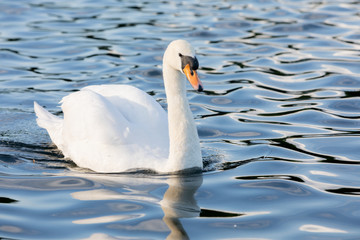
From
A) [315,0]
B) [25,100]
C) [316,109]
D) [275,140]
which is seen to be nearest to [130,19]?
[315,0]

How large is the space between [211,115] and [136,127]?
2588 mm

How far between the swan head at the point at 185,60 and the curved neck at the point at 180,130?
0.23m

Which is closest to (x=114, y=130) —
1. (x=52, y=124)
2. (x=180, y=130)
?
(x=180, y=130)

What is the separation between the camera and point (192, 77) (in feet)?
24.3

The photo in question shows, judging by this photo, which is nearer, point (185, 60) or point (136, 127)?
point (185, 60)

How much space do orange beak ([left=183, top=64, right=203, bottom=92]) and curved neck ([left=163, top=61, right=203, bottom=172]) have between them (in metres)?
0.30

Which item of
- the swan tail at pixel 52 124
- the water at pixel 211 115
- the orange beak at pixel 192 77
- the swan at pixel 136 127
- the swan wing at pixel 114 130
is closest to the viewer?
the water at pixel 211 115

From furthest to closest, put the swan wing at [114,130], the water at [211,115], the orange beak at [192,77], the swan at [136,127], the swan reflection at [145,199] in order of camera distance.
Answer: the swan wing at [114,130], the swan at [136,127], the orange beak at [192,77], the water at [211,115], the swan reflection at [145,199]

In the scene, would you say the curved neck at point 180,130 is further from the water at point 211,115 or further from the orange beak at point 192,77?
the orange beak at point 192,77

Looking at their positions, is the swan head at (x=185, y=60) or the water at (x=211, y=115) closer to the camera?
the water at (x=211, y=115)

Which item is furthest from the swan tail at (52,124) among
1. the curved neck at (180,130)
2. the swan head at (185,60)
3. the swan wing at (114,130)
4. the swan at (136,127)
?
the swan head at (185,60)

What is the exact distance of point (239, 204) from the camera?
23.0ft

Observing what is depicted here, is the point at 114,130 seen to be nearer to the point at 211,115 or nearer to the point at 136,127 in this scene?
the point at 136,127

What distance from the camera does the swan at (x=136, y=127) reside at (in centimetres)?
777
